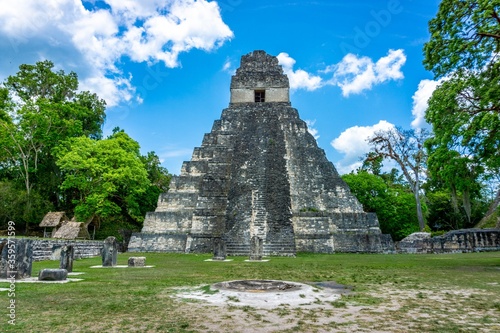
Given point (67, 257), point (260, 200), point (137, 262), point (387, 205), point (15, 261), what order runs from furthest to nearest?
point (387, 205) → point (260, 200) → point (137, 262) → point (67, 257) → point (15, 261)

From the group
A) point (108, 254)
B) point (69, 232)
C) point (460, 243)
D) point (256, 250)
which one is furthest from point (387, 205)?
point (108, 254)

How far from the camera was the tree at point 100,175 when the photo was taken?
2225 cm

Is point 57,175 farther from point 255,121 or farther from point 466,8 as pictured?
point 466,8

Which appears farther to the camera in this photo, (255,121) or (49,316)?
(255,121)

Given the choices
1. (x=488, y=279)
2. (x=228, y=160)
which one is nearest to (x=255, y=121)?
(x=228, y=160)

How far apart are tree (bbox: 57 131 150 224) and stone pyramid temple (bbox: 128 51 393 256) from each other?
4357mm

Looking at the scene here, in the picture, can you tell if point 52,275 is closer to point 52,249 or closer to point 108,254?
point 108,254

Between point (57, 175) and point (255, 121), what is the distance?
1545 cm

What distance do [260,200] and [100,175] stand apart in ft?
39.2

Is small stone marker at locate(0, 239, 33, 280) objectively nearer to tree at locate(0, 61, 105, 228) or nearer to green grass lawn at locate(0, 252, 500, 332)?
green grass lawn at locate(0, 252, 500, 332)

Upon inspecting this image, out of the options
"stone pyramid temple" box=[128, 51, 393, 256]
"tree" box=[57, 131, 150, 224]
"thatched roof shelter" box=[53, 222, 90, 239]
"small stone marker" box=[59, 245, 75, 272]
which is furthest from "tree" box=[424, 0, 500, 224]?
"tree" box=[57, 131, 150, 224]

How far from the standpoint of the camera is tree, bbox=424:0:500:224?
868cm

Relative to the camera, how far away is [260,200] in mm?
17312

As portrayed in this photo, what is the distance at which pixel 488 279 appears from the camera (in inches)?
285
